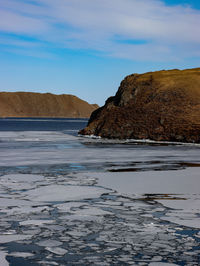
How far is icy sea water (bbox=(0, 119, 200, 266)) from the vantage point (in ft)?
19.0

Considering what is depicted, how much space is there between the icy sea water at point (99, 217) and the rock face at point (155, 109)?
2199 cm

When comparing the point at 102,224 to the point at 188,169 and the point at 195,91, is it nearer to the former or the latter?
the point at 188,169

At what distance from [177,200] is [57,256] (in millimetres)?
4578

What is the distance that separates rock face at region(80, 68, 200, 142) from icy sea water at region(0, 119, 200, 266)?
72.1 ft

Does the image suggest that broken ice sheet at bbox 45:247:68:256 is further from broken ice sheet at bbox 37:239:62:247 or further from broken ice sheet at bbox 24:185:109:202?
broken ice sheet at bbox 24:185:109:202

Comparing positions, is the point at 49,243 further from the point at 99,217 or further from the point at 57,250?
the point at 99,217

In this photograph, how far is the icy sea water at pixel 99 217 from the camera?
228 inches

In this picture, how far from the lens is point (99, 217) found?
794 cm

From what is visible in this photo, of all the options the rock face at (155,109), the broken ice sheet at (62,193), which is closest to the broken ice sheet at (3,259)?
the broken ice sheet at (62,193)

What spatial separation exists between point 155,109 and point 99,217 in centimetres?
3354

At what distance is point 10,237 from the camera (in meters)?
6.56

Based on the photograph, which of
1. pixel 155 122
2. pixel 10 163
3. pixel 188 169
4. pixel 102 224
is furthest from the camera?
pixel 155 122

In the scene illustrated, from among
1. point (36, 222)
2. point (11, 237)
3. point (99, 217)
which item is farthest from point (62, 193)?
point (11, 237)

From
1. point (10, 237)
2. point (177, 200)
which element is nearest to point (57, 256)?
point (10, 237)
